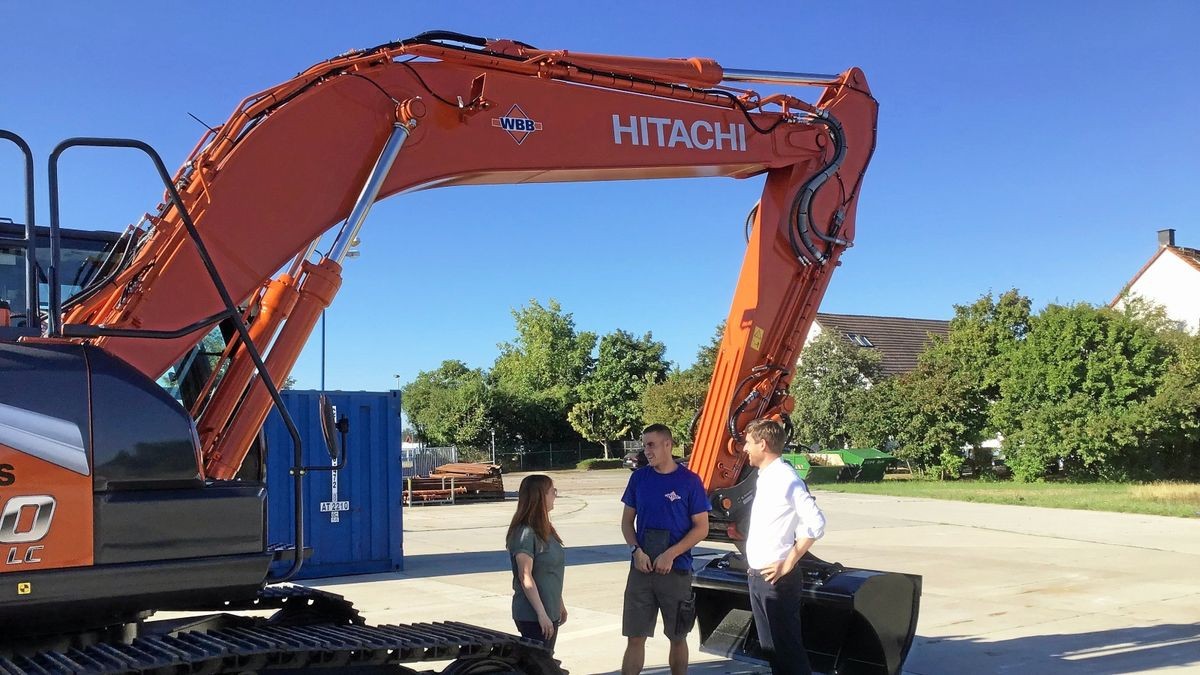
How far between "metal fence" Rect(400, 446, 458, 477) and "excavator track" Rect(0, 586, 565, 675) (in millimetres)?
30550

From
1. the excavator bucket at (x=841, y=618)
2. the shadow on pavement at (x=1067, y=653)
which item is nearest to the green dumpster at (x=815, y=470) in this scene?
the shadow on pavement at (x=1067, y=653)

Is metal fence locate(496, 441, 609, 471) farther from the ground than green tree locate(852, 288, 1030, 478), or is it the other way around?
green tree locate(852, 288, 1030, 478)

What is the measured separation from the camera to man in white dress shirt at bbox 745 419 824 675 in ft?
18.9

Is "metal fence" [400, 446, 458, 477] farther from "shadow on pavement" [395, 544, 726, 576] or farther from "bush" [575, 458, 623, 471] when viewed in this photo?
"shadow on pavement" [395, 544, 726, 576]

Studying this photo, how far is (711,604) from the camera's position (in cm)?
754

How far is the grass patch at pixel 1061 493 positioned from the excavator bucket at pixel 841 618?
583 inches

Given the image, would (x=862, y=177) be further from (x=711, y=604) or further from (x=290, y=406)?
(x=290, y=406)

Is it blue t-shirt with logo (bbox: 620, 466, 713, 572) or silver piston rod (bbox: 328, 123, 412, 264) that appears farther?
blue t-shirt with logo (bbox: 620, 466, 713, 572)

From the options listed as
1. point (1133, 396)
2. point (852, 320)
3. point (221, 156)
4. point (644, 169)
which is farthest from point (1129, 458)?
point (221, 156)

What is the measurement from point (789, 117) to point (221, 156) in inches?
160

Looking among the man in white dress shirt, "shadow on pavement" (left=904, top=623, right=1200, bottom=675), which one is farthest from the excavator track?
"shadow on pavement" (left=904, top=623, right=1200, bottom=675)

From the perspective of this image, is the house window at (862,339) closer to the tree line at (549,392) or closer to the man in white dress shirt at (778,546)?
the tree line at (549,392)

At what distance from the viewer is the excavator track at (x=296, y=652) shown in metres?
3.25

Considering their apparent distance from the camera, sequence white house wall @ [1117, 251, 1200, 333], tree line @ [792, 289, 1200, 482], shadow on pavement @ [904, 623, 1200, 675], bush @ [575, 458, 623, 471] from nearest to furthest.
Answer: shadow on pavement @ [904, 623, 1200, 675]
tree line @ [792, 289, 1200, 482]
white house wall @ [1117, 251, 1200, 333]
bush @ [575, 458, 623, 471]
